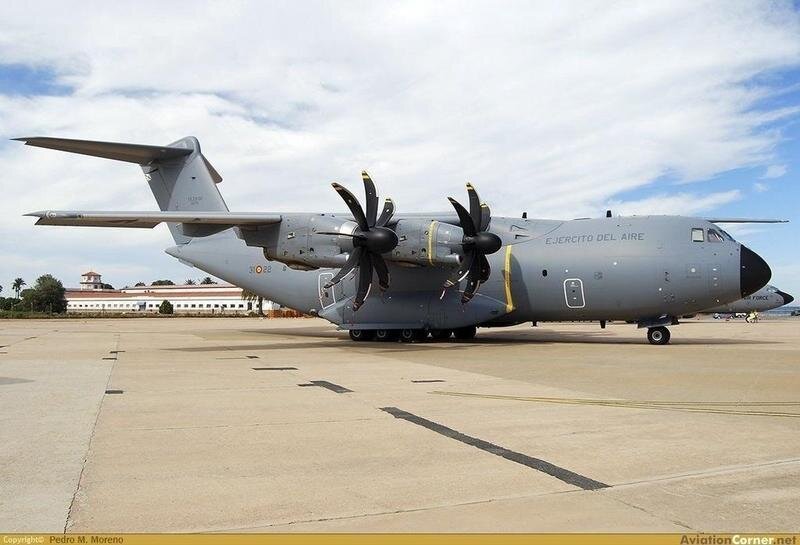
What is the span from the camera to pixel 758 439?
715cm

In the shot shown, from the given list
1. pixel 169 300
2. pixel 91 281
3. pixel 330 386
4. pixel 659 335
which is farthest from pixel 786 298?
pixel 91 281

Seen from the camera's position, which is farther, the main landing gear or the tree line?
the tree line

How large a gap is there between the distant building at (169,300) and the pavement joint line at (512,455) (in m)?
99.3

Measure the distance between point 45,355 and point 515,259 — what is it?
14643 mm

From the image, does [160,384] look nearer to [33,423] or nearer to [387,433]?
[33,423]

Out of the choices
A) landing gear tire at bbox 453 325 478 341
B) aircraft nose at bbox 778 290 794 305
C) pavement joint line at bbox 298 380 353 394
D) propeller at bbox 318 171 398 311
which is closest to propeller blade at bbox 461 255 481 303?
propeller at bbox 318 171 398 311

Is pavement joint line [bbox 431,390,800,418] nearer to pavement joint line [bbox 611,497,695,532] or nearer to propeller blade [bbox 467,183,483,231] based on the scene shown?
pavement joint line [bbox 611,497,695,532]

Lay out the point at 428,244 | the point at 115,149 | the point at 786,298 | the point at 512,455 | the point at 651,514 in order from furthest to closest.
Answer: the point at 786,298
the point at 115,149
the point at 428,244
the point at 512,455
the point at 651,514

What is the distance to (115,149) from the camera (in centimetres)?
2316

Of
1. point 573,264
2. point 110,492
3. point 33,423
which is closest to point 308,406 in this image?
point 33,423

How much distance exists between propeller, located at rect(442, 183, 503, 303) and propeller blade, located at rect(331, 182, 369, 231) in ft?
9.27

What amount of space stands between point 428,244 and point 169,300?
106177 millimetres

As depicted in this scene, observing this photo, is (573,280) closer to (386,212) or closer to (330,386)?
(386,212)

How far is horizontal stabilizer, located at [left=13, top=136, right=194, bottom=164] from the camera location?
20119mm
